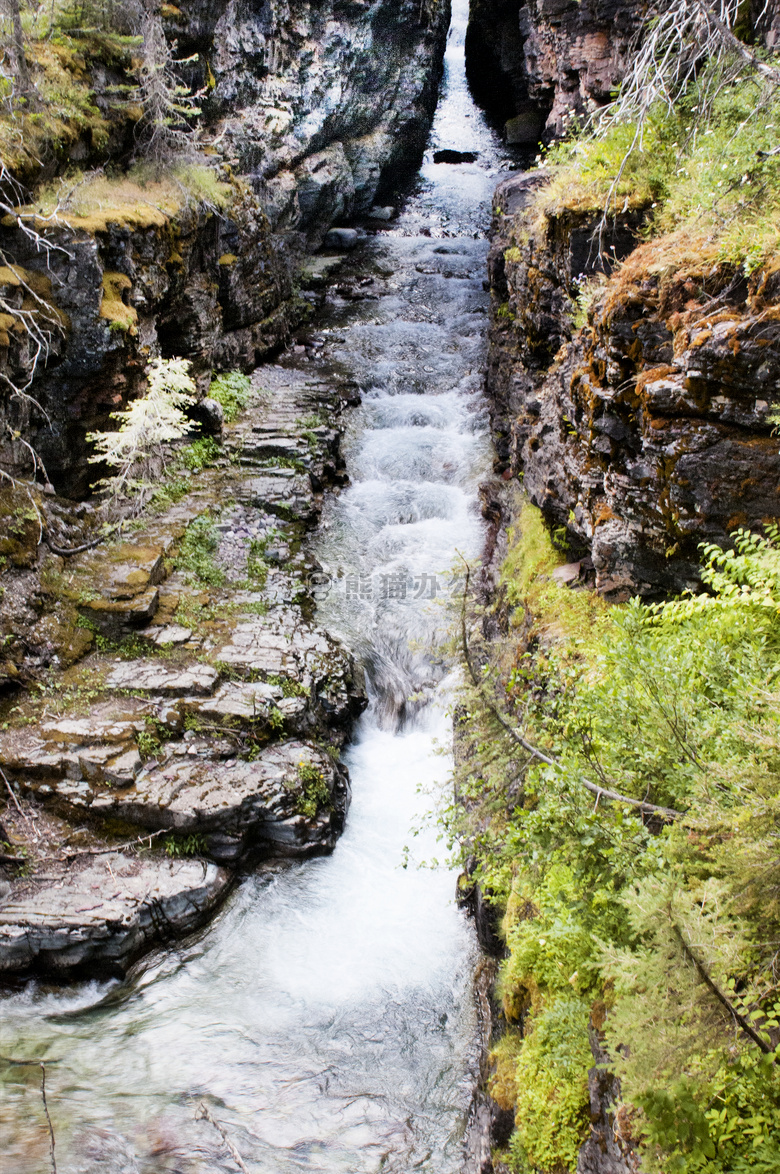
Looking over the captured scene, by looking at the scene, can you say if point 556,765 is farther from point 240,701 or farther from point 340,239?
point 340,239

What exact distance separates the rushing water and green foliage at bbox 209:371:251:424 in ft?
15.0

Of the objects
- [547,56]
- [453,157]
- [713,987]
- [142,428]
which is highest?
[547,56]

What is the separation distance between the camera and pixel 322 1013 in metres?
7.05

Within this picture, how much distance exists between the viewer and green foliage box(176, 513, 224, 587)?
11.0 meters

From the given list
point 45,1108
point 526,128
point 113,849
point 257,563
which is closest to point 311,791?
point 113,849

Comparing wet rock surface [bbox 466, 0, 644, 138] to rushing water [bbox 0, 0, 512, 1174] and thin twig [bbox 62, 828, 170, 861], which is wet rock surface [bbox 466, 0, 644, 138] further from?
thin twig [bbox 62, 828, 170, 861]

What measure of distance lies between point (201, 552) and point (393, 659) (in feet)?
12.6

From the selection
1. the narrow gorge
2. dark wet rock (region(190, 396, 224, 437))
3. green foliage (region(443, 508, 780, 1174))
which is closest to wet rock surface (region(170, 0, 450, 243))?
the narrow gorge

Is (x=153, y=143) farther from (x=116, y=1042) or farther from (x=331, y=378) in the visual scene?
(x=116, y=1042)

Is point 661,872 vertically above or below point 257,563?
above

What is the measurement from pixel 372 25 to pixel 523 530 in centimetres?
2207

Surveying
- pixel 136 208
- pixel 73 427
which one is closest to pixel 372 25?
pixel 136 208

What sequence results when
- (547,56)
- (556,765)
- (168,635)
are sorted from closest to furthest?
1. (556,765)
2. (168,635)
3. (547,56)

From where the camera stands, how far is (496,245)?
46.6 feet
